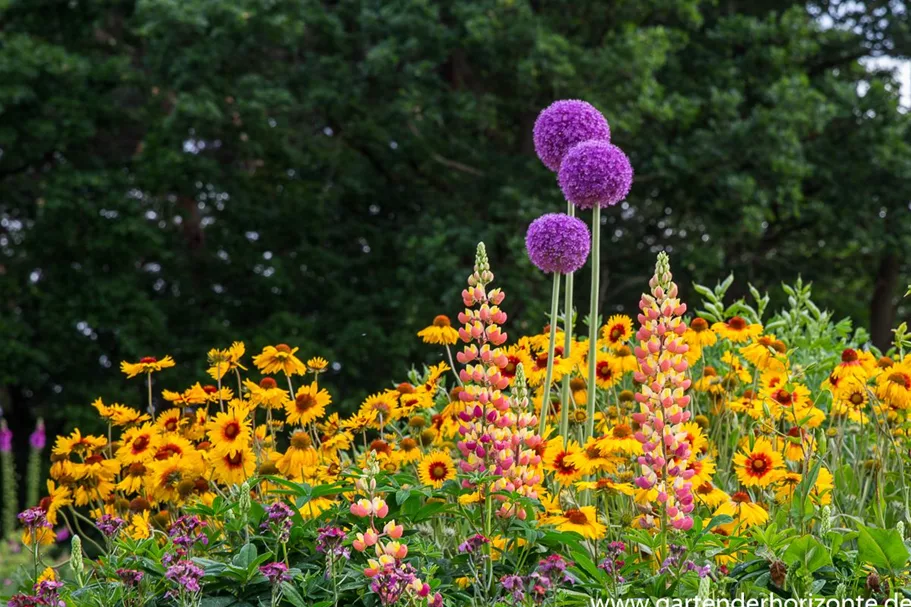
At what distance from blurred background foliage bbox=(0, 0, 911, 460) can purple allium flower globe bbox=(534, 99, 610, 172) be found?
6161 millimetres

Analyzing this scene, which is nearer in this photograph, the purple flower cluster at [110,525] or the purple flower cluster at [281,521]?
the purple flower cluster at [281,521]

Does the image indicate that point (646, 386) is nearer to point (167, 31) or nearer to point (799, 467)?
point (799, 467)

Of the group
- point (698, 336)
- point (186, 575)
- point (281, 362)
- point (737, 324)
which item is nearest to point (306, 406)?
point (281, 362)

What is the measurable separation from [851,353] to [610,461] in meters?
0.87

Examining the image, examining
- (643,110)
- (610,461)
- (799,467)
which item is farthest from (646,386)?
(643,110)

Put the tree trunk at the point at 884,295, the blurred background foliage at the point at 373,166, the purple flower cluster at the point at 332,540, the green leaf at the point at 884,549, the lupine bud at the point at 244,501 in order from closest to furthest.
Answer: the purple flower cluster at the point at 332,540
the green leaf at the point at 884,549
the lupine bud at the point at 244,501
the blurred background foliage at the point at 373,166
the tree trunk at the point at 884,295

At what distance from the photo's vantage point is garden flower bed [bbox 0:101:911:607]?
6.77 feet

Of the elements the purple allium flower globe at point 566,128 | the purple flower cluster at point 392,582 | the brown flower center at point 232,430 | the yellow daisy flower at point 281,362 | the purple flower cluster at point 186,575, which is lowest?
the purple flower cluster at point 186,575

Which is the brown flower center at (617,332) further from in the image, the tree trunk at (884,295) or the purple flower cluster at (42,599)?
the tree trunk at (884,295)

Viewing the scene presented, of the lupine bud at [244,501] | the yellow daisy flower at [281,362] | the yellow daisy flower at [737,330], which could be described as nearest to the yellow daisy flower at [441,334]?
the yellow daisy flower at [281,362]

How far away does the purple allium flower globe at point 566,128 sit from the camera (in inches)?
117

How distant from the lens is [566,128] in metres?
2.97

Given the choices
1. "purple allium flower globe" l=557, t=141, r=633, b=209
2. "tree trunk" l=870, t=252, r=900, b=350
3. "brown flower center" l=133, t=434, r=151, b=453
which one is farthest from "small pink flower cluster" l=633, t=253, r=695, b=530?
"tree trunk" l=870, t=252, r=900, b=350

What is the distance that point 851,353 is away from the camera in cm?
292
